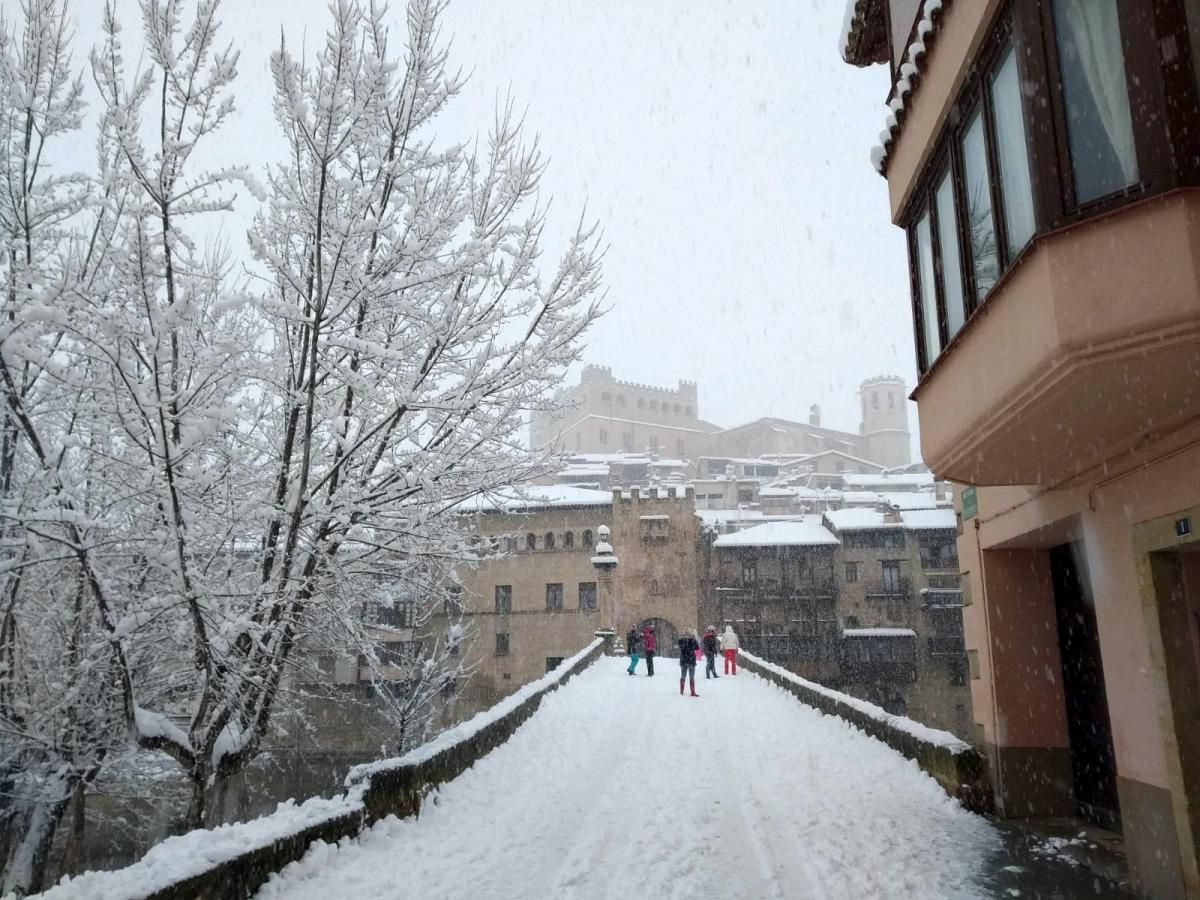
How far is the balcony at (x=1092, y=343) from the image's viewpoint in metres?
4.39

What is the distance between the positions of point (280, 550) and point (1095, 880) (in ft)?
25.0

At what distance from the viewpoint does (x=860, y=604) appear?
46.4m

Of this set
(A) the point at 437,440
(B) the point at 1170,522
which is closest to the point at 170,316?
(A) the point at 437,440

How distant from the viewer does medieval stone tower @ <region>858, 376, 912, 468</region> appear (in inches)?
4156

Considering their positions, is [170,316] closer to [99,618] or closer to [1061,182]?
[99,618]

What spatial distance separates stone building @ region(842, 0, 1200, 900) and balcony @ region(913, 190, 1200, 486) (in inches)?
0.5

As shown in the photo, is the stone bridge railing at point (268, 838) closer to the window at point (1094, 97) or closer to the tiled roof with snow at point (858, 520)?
the window at point (1094, 97)

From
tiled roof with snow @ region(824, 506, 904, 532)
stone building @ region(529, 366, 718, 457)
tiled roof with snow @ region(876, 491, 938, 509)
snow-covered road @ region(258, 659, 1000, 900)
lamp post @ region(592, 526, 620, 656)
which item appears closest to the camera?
snow-covered road @ region(258, 659, 1000, 900)

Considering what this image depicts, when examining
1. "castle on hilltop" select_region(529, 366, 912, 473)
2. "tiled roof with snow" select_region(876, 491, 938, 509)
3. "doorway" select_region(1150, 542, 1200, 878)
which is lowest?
"doorway" select_region(1150, 542, 1200, 878)

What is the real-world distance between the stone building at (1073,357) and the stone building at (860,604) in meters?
38.7

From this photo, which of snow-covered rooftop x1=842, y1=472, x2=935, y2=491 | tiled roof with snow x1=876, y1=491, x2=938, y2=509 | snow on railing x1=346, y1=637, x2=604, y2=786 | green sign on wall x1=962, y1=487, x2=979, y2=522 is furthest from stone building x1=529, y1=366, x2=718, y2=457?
green sign on wall x1=962, y1=487, x2=979, y2=522

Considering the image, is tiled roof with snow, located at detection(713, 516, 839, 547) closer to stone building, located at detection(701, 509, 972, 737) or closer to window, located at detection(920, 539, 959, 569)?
stone building, located at detection(701, 509, 972, 737)

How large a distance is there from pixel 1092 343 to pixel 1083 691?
5.81 metres

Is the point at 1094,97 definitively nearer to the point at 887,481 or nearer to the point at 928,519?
the point at 928,519
